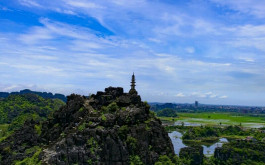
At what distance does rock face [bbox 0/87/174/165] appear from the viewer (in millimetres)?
28203

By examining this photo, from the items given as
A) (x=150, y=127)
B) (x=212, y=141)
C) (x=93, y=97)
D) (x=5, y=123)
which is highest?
(x=93, y=97)

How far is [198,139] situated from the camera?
12381cm

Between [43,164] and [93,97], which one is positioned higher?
[93,97]

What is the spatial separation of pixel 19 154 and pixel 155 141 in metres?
18.5

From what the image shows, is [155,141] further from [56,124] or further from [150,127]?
[56,124]

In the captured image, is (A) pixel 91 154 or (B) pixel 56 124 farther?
(B) pixel 56 124

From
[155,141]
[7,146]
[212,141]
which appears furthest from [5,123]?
[155,141]

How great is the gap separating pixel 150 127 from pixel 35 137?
17.7m

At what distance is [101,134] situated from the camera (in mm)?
29312

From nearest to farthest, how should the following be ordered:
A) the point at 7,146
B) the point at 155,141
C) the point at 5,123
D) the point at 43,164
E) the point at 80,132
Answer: the point at 43,164 → the point at 80,132 → the point at 155,141 → the point at 7,146 → the point at 5,123

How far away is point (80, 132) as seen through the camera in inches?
1137

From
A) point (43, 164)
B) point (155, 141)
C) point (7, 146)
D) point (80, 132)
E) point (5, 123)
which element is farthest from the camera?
point (5, 123)

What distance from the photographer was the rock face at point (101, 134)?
28.2 meters

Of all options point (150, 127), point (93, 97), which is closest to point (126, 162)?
point (150, 127)
